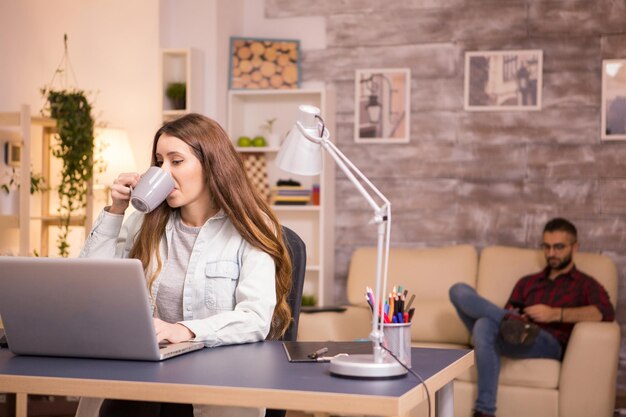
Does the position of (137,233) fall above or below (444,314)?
above

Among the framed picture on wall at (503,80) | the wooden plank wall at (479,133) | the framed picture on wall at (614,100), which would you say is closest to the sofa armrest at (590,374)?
the wooden plank wall at (479,133)

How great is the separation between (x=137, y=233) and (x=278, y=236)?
1.25 feet

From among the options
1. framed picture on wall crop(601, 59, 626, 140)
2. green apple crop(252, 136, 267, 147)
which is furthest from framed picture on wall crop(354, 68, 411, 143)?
framed picture on wall crop(601, 59, 626, 140)

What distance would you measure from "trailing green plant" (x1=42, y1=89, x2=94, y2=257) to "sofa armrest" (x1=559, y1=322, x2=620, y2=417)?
2805 millimetres

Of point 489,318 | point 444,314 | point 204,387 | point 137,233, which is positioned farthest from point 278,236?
point 444,314

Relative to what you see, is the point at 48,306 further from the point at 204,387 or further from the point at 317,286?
the point at 317,286

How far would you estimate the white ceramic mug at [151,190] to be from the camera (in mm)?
2148

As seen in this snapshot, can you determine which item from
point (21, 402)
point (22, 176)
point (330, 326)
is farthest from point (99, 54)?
point (21, 402)

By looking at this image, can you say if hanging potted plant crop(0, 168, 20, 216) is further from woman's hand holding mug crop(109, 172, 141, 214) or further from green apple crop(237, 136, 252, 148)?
woman's hand holding mug crop(109, 172, 141, 214)

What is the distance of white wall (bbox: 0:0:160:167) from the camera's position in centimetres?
575

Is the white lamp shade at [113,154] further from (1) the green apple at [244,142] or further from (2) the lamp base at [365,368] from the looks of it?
(2) the lamp base at [365,368]

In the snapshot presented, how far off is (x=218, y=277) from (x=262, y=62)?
150 inches

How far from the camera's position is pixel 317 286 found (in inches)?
232

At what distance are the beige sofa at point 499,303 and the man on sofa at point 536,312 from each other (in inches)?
4.0
